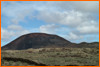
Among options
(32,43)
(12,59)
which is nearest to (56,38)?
(32,43)

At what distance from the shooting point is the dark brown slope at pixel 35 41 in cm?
10864

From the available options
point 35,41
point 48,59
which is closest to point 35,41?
point 35,41

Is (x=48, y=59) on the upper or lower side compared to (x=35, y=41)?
lower

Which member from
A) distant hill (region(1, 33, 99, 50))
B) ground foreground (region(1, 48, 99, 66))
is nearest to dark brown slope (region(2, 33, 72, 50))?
distant hill (region(1, 33, 99, 50))

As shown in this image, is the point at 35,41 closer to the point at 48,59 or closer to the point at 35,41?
the point at 35,41

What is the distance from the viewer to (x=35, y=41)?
378 ft

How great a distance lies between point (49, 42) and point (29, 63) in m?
81.1

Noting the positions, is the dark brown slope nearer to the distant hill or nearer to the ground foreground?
the distant hill

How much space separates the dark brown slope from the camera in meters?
109

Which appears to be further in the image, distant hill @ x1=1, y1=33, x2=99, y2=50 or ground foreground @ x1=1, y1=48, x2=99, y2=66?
distant hill @ x1=1, y1=33, x2=99, y2=50

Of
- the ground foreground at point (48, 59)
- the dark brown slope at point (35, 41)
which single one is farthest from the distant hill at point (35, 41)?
the ground foreground at point (48, 59)

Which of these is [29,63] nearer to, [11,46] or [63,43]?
[63,43]

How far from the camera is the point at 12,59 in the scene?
30.2m

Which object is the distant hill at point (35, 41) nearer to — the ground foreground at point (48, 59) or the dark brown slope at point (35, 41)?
the dark brown slope at point (35, 41)
